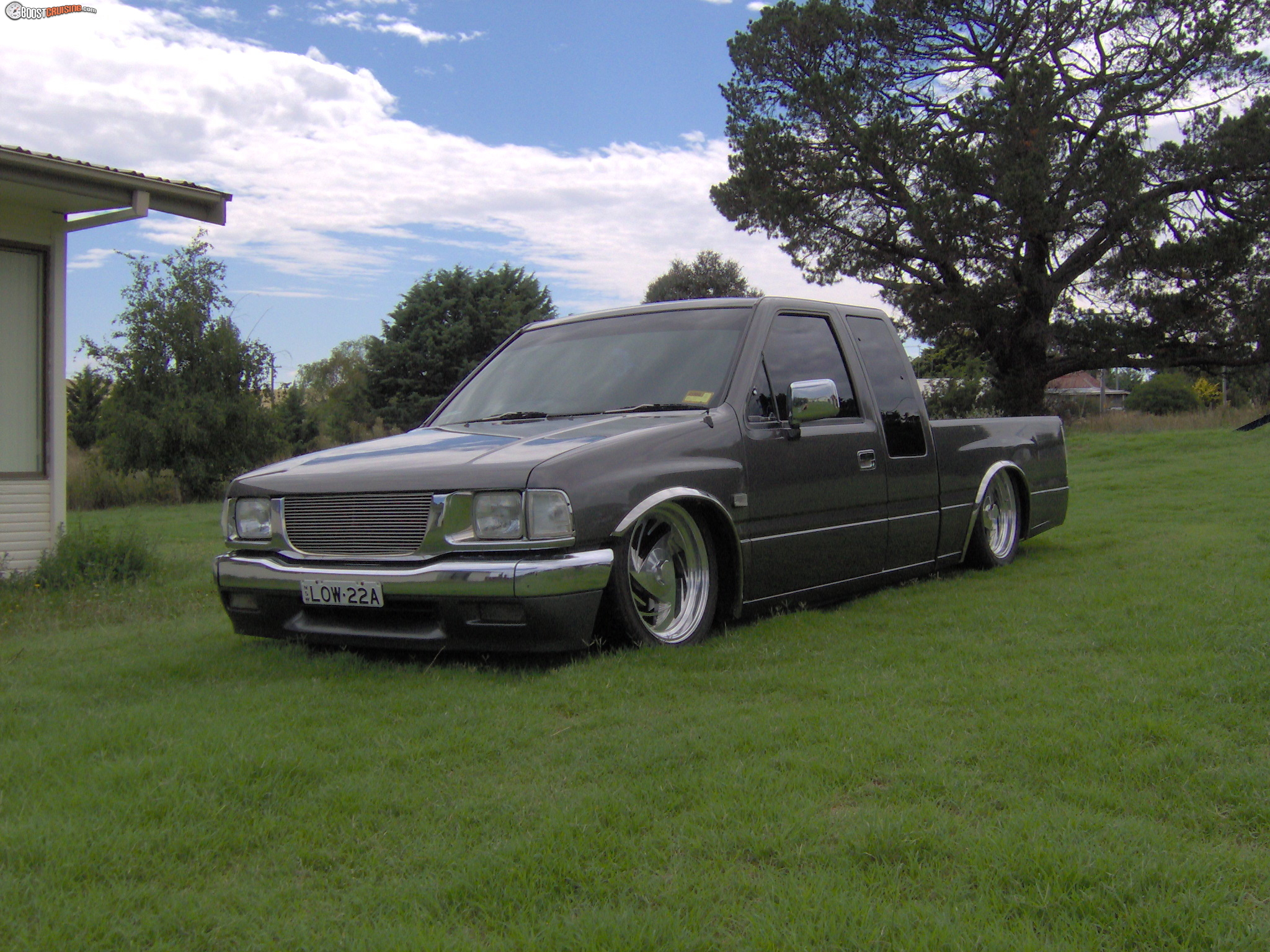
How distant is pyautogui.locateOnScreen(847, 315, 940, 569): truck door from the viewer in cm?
634

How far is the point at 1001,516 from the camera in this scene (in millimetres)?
7809

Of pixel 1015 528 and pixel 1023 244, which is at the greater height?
pixel 1023 244

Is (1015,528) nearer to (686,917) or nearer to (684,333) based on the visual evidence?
(684,333)

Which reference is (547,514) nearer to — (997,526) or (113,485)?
(997,526)

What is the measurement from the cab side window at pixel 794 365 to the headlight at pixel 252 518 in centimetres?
231

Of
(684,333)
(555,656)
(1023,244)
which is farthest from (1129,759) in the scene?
(1023,244)

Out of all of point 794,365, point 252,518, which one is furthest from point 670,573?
point 252,518

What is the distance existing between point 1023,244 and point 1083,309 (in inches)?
109

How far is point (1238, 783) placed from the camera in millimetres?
2883

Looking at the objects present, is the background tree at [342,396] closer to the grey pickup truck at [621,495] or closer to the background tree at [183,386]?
the background tree at [183,386]

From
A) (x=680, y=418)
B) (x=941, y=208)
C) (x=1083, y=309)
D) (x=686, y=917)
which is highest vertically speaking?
(x=941, y=208)

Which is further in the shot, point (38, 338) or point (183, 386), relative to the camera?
point (183, 386)

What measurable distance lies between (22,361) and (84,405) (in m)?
30.1

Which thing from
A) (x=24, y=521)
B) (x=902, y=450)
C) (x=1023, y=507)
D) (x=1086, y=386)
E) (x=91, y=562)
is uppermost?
(x=1086, y=386)
